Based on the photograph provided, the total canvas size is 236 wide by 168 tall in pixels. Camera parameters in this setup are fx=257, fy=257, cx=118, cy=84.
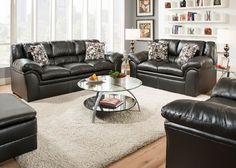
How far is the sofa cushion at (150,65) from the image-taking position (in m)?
5.04

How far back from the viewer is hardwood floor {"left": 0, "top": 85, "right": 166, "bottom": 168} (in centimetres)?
Answer: 239

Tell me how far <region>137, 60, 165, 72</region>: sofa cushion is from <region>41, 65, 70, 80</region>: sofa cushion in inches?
59.9

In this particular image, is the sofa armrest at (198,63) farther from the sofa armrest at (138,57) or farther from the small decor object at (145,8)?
the small decor object at (145,8)

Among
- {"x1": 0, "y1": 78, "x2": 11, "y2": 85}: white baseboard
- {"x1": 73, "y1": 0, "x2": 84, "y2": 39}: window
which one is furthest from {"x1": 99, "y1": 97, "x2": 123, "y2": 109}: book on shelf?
{"x1": 73, "y1": 0, "x2": 84, "y2": 39}: window

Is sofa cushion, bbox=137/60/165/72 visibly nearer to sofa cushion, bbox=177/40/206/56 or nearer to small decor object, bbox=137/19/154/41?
sofa cushion, bbox=177/40/206/56

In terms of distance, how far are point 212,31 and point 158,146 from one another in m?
4.04

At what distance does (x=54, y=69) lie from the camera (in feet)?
14.6

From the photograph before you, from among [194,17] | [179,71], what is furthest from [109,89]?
[194,17]

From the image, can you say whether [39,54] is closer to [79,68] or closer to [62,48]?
[62,48]

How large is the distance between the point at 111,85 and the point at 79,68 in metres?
1.26

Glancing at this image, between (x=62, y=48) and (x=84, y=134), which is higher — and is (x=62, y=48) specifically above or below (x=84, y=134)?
above

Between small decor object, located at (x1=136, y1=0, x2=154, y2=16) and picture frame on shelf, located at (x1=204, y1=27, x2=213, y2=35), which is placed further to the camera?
small decor object, located at (x1=136, y1=0, x2=154, y2=16)

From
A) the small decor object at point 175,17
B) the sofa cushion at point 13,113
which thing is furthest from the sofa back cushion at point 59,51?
the small decor object at point 175,17

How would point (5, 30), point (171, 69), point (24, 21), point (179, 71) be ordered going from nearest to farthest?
point (179, 71), point (171, 69), point (5, 30), point (24, 21)
